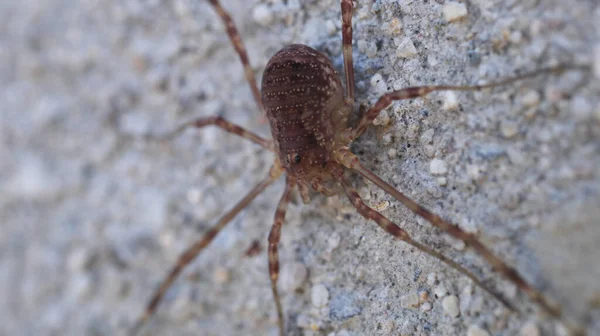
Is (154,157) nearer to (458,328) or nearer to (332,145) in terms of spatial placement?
(332,145)

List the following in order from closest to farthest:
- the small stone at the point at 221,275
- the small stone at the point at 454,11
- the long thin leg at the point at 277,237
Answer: the small stone at the point at 454,11, the long thin leg at the point at 277,237, the small stone at the point at 221,275

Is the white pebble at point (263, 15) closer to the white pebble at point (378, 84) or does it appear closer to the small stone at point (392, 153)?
the white pebble at point (378, 84)

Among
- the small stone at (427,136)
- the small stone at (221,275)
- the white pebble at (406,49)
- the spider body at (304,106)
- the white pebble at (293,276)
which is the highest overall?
the white pebble at (406,49)

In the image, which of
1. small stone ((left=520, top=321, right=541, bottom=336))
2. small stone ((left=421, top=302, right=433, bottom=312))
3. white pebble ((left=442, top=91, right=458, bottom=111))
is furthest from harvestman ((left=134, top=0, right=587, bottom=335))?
small stone ((left=520, top=321, right=541, bottom=336))

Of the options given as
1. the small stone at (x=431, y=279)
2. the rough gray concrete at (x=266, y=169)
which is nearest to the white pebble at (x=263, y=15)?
the rough gray concrete at (x=266, y=169)

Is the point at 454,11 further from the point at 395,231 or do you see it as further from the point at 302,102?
the point at 395,231
